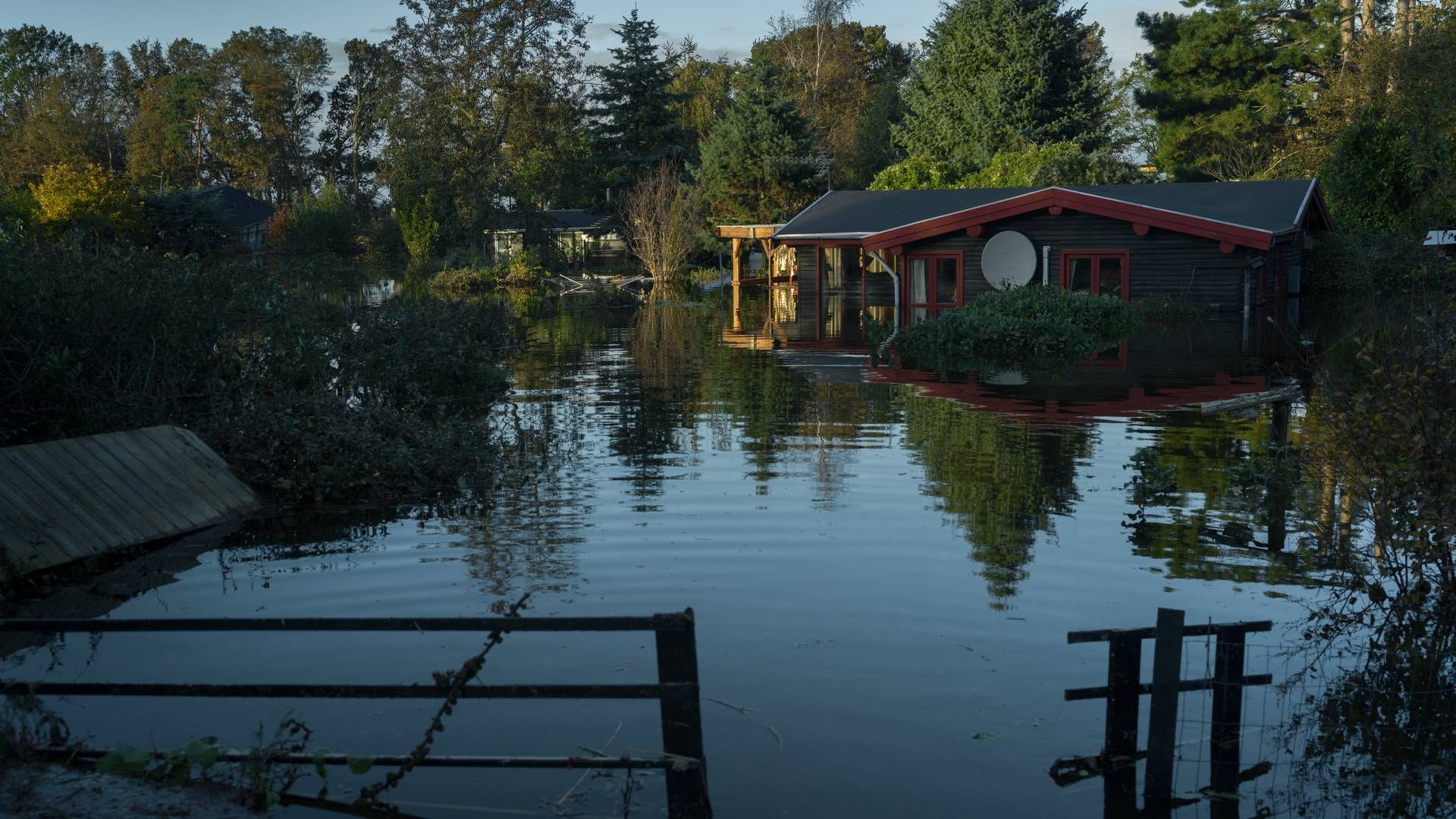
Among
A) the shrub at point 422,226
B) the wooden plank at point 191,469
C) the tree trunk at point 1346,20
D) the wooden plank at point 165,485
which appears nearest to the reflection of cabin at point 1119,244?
the tree trunk at point 1346,20

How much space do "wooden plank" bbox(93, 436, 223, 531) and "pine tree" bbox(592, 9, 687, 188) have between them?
5645 cm

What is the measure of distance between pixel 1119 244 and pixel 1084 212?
140 cm

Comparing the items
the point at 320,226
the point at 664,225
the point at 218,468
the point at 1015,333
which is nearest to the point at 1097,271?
the point at 1015,333

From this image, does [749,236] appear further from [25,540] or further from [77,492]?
[25,540]

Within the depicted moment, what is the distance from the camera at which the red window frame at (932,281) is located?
1496 inches

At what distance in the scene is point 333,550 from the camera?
11430mm

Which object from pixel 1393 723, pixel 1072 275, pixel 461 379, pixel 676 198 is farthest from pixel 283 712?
pixel 676 198

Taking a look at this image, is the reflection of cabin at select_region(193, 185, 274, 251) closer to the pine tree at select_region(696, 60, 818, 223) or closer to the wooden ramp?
the pine tree at select_region(696, 60, 818, 223)

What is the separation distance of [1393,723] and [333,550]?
830cm

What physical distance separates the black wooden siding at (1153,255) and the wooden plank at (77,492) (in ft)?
96.0

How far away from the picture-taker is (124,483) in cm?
1188

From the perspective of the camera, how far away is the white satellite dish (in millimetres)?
36969

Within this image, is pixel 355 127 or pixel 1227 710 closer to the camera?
pixel 1227 710

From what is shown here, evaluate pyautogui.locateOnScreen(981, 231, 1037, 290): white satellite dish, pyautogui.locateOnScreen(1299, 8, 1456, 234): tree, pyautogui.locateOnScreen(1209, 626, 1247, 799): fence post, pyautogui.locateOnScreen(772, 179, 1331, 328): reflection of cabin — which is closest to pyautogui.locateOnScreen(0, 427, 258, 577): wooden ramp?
pyautogui.locateOnScreen(1209, 626, 1247, 799): fence post
